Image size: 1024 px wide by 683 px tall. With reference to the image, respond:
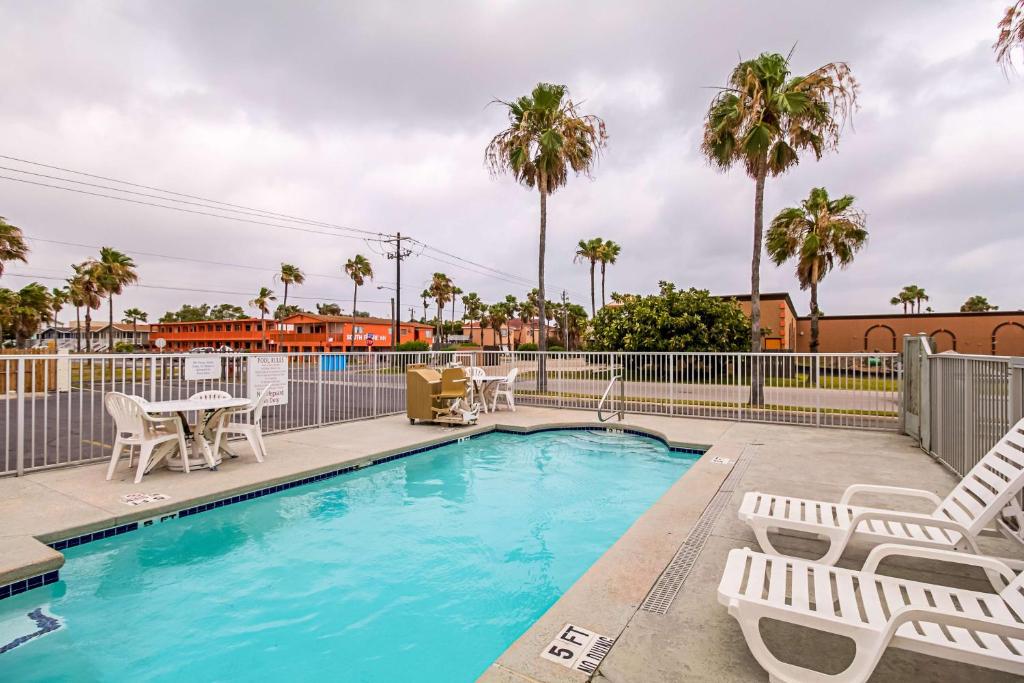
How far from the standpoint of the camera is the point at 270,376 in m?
7.75

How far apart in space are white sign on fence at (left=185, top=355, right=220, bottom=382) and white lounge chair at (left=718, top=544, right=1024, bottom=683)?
703 cm

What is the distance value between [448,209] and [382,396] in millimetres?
17505

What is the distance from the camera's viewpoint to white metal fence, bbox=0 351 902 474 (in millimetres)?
7840

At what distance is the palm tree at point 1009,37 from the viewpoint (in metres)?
5.19

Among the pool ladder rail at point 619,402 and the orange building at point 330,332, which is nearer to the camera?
the pool ladder rail at point 619,402

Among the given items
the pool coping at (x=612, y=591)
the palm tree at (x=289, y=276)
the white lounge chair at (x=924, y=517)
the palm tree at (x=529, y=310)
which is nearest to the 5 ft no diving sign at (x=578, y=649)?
the pool coping at (x=612, y=591)

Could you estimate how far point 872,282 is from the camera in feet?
89.4

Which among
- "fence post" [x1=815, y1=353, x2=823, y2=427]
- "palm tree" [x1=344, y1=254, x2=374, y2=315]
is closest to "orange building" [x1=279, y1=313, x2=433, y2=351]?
"palm tree" [x1=344, y1=254, x2=374, y2=315]

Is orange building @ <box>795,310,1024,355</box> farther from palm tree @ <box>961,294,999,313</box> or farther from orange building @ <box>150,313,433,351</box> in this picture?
orange building @ <box>150,313,433,351</box>

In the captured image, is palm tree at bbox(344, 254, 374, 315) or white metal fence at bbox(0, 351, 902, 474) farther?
palm tree at bbox(344, 254, 374, 315)

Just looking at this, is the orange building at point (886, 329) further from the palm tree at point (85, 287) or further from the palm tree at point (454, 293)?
the palm tree at point (85, 287)

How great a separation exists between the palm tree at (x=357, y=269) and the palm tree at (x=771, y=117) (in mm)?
48980

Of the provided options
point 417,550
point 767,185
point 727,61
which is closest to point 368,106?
point 727,61

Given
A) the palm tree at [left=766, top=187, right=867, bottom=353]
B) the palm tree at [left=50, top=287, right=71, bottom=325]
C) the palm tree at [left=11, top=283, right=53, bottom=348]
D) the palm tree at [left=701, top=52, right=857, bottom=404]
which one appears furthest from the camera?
the palm tree at [left=50, top=287, right=71, bottom=325]
